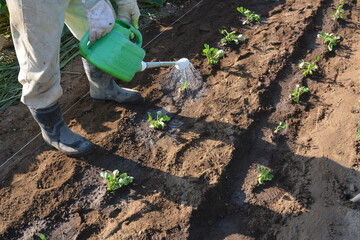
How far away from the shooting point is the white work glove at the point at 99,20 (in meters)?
2.31

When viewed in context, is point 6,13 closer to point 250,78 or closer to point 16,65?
point 16,65

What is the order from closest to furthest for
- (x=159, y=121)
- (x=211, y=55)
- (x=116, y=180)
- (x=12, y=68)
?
(x=116, y=180)
(x=159, y=121)
(x=211, y=55)
(x=12, y=68)

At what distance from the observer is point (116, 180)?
8.51ft

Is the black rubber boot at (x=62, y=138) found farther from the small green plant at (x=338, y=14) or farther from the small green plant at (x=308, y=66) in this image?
the small green plant at (x=338, y=14)

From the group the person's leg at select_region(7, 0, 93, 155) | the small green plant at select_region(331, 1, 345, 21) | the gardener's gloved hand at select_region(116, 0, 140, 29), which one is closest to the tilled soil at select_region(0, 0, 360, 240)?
the person's leg at select_region(7, 0, 93, 155)

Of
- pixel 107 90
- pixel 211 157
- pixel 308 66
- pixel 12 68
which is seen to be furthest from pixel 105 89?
pixel 308 66

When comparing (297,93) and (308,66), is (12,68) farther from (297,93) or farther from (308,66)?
(308,66)

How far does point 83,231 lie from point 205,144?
3.39 ft

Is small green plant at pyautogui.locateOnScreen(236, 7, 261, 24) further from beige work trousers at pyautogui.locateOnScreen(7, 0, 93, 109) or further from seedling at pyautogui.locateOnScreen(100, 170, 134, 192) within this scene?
seedling at pyautogui.locateOnScreen(100, 170, 134, 192)

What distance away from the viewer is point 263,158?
2.80m

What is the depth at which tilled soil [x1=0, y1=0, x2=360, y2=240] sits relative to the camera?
2.45 m

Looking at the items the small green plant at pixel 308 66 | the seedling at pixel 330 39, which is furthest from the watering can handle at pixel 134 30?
the seedling at pixel 330 39

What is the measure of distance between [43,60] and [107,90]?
84 centimetres

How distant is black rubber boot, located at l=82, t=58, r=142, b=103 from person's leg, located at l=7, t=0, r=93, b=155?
496 mm
